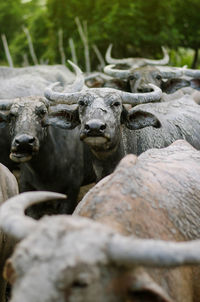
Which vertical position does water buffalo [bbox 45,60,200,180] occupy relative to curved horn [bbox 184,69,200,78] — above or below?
above

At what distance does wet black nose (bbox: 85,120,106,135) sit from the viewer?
4719 millimetres

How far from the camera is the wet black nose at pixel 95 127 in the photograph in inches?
186

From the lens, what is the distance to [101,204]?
2.63m

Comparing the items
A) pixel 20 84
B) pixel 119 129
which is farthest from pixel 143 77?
pixel 119 129

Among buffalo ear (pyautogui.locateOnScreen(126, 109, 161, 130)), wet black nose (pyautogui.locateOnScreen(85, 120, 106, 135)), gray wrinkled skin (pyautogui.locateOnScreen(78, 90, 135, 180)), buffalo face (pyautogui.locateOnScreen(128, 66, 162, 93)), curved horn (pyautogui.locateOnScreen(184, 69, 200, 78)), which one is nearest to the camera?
wet black nose (pyautogui.locateOnScreen(85, 120, 106, 135))

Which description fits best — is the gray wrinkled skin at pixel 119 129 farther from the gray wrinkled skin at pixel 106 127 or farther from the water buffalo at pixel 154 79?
the water buffalo at pixel 154 79

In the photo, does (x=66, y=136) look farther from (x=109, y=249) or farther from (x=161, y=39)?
(x=161, y=39)

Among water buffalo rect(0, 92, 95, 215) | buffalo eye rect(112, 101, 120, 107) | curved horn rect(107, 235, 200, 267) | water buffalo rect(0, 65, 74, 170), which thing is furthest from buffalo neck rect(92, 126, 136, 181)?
curved horn rect(107, 235, 200, 267)

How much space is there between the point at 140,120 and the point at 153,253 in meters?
3.72

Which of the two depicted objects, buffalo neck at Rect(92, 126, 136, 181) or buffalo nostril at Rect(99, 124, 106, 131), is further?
buffalo neck at Rect(92, 126, 136, 181)

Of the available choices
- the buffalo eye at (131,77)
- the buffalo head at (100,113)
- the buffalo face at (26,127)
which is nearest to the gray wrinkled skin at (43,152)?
the buffalo face at (26,127)

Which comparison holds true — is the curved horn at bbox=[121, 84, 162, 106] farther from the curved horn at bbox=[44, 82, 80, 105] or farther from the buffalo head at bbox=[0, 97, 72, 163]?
the buffalo head at bbox=[0, 97, 72, 163]

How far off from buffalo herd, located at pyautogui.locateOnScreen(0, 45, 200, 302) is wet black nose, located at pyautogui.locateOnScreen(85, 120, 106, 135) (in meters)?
0.01

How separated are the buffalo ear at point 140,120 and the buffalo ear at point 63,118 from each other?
64 cm
